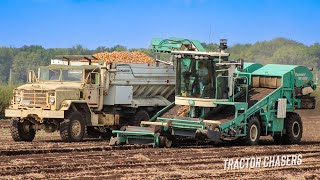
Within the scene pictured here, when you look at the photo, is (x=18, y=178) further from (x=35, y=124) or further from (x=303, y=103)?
(x=303, y=103)

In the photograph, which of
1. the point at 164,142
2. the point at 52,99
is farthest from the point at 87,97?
the point at 164,142

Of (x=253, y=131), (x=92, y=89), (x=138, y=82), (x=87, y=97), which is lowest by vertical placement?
(x=253, y=131)

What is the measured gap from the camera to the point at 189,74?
26328 mm

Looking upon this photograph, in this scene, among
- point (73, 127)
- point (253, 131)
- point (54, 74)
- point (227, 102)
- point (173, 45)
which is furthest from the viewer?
point (173, 45)

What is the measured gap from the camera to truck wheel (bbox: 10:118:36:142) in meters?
27.0

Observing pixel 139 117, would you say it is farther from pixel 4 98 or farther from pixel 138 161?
pixel 4 98

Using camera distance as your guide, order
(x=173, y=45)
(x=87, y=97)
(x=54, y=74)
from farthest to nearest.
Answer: (x=173, y=45)
(x=54, y=74)
(x=87, y=97)

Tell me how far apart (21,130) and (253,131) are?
6.87 meters

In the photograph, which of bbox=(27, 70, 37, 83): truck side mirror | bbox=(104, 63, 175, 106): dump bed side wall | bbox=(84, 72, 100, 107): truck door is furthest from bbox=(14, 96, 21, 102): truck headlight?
bbox=(104, 63, 175, 106): dump bed side wall

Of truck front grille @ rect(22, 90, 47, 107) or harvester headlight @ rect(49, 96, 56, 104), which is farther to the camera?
truck front grille @ rect(22, 90, 47, 107)

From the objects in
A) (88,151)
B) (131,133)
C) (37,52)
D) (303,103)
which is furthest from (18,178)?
(37,52)

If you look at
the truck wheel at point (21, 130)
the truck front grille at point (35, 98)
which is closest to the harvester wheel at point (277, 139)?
the truck front grille at point (35, 98)

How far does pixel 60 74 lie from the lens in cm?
2809

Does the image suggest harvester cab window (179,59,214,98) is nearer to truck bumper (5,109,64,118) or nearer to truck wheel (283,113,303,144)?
truck wheel (283,113,303,144)
